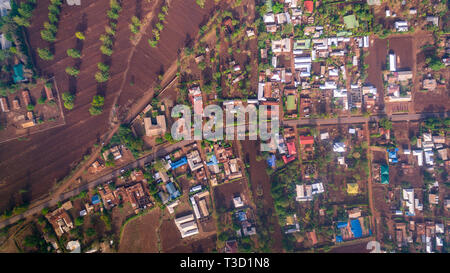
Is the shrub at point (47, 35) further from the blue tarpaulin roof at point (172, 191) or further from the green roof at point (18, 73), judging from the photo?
the blue tarpaulin roof at point (172, 191)

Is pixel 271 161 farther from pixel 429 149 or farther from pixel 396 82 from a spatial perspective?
pixel 429 149

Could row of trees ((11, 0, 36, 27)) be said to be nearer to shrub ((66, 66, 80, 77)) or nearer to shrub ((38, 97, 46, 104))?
shrub ((66, 66, 80, 77))

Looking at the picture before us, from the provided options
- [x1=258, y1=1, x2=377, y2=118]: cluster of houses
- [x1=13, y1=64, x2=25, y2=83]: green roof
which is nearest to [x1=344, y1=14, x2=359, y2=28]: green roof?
[x1=258, y1=1, x2=377, y2=118]: cluster of houses

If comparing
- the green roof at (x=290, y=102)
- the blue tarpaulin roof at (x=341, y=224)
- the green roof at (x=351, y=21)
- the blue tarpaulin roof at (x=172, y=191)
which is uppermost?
the green roof at (x=351, y=21)

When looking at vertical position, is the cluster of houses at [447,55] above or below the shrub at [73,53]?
below

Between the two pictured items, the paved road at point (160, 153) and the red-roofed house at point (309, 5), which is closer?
the paved road at point (160, 153)

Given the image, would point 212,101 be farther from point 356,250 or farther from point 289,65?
point 356,250

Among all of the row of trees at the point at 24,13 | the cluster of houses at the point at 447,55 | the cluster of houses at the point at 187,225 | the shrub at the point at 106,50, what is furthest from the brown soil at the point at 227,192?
the row of trees at the point at 24,13

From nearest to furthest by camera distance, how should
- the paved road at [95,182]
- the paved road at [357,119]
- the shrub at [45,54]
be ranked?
Result: the shrub at [45,54]
the paved road at [95,182]
the paved road at [357,119]
